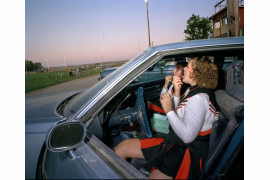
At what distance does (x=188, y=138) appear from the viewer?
1.21 metres

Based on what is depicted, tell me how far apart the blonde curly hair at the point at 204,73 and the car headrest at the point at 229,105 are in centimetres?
22

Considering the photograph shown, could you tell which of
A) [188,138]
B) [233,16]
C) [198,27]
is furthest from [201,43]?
[198,27]

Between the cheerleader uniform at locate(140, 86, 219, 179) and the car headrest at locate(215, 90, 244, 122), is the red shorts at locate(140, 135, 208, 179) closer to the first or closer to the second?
the cheerleader uniform at locate(140, 86, 219, 179)

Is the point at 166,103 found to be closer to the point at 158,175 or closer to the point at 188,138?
the point at 188,138

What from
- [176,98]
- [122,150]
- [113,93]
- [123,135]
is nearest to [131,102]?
[123,135]

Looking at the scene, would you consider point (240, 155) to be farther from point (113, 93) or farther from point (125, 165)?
point (113, 93)

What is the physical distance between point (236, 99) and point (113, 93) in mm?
1192

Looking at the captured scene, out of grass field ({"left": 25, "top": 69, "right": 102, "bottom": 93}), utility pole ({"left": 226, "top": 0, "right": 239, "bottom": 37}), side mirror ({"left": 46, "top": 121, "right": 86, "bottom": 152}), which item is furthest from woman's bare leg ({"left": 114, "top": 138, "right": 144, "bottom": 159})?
grass field ({"left": 25, "top": 69, "right": 102, "bottom": 93})

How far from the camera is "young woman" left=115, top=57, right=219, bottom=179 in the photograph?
1.19 metres

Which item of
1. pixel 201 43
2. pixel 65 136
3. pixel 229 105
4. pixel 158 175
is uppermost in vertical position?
pixel 201 43

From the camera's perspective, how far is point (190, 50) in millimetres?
1287

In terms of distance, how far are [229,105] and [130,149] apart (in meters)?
1.09

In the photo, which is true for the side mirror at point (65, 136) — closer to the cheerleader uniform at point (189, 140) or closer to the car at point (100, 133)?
the car at point (100, 133)

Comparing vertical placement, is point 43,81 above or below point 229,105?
above
